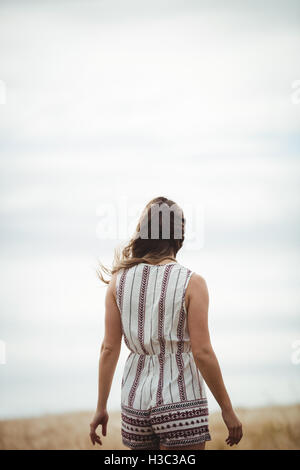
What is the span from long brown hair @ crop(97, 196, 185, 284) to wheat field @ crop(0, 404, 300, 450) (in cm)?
186

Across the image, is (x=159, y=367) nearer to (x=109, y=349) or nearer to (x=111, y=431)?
(x=109, y=349)

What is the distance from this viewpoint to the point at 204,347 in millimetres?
1901

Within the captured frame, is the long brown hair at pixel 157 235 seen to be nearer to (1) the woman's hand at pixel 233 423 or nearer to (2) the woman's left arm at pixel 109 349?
(2) the woman's left arm at pixel 109 349

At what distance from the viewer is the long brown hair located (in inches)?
80.4

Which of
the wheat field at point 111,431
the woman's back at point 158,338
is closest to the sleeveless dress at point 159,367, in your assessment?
the woman's back at point 158,338

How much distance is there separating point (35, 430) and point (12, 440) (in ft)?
0.55

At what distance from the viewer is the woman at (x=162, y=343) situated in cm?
189

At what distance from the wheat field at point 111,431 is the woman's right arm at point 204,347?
1621 mm

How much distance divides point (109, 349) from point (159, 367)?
0.79 feet
